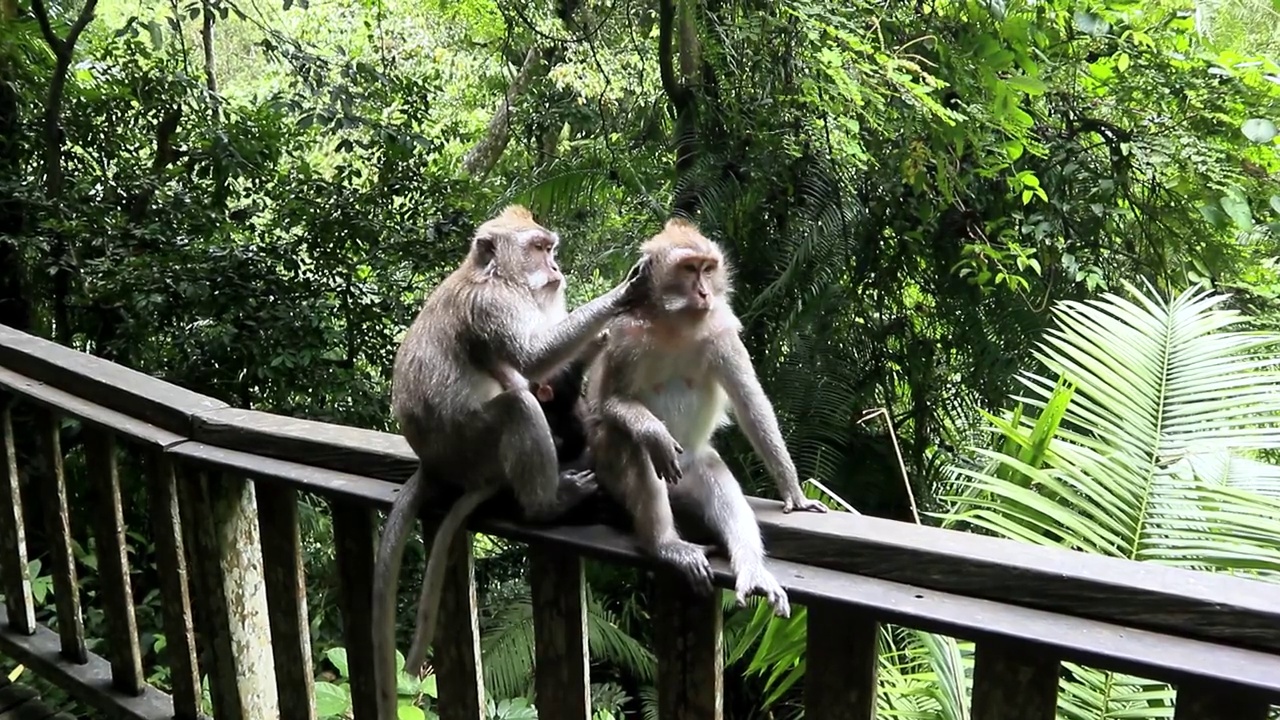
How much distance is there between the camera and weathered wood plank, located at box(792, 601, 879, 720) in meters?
1.27

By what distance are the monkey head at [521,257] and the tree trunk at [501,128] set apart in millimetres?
3939

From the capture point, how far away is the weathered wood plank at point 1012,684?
45.0 inches

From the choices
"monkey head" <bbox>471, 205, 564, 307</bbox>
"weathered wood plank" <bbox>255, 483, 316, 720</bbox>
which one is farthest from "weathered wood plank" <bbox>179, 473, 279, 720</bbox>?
"monkey head" <bbox>471, 205, 564, 307</bbox>

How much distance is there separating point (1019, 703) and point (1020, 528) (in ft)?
2.58

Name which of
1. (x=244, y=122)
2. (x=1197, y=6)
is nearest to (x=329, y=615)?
(x=244, y=122)

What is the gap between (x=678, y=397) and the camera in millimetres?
2080

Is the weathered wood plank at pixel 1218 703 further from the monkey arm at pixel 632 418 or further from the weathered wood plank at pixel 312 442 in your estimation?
the weathered wood plank at pixel 312 442

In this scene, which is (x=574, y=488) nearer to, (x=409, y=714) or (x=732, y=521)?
(x=732, y=521)

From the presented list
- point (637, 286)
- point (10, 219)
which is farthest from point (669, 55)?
point (10, 219)

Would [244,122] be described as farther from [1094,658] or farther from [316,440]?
[1094,658]

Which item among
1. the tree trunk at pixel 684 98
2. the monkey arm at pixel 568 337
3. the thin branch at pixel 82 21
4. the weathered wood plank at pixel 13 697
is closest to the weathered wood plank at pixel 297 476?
the monkey arm at pixel 568 337

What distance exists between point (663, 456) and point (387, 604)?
553 mm

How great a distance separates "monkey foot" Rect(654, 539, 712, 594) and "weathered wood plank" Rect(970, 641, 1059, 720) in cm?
38

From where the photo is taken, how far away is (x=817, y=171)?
464cm
